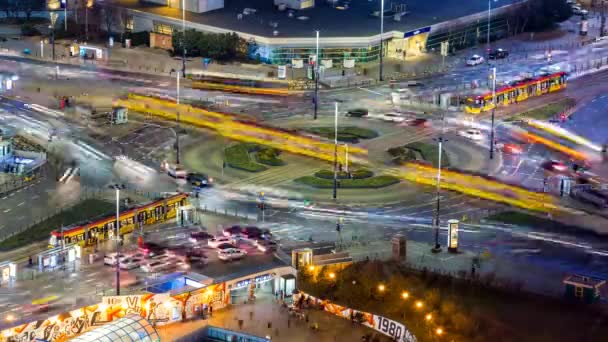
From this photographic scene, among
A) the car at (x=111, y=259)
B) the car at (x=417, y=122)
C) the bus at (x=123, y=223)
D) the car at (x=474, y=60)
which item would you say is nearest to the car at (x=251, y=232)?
the bus at (x=123, y=223)

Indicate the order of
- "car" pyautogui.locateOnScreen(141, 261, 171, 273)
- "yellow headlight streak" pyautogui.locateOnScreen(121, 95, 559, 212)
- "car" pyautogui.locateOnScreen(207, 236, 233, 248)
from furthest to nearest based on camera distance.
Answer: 1. "yellow headlight streak" pyautogui.locateOnScreen(121, 95, 559, 212)
2. "car" pyautogui.locateOnScreen(207, 236, 233, 248)
3. "car" pyautogui.locateOnScreen(141, 261, 171, 273)

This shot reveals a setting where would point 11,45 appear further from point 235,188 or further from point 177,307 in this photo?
point 177,307

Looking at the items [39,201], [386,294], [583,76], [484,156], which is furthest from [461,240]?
[583,76]

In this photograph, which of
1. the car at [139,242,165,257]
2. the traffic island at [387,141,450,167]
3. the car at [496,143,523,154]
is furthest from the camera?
the car at [496,143,523,154]

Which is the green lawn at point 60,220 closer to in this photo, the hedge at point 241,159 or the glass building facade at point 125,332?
the hedge at point 241,159

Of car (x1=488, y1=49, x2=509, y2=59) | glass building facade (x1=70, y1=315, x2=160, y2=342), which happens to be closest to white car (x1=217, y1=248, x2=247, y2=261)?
glass building facade (x1=70, y1=315, x2=160, y2=342)

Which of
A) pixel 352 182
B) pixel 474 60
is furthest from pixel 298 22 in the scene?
pixel 352 182

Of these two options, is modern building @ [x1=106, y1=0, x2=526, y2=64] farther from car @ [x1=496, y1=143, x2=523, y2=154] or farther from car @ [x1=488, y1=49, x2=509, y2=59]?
car @ [x1=496, y1=143, x2=523, y2=154]
